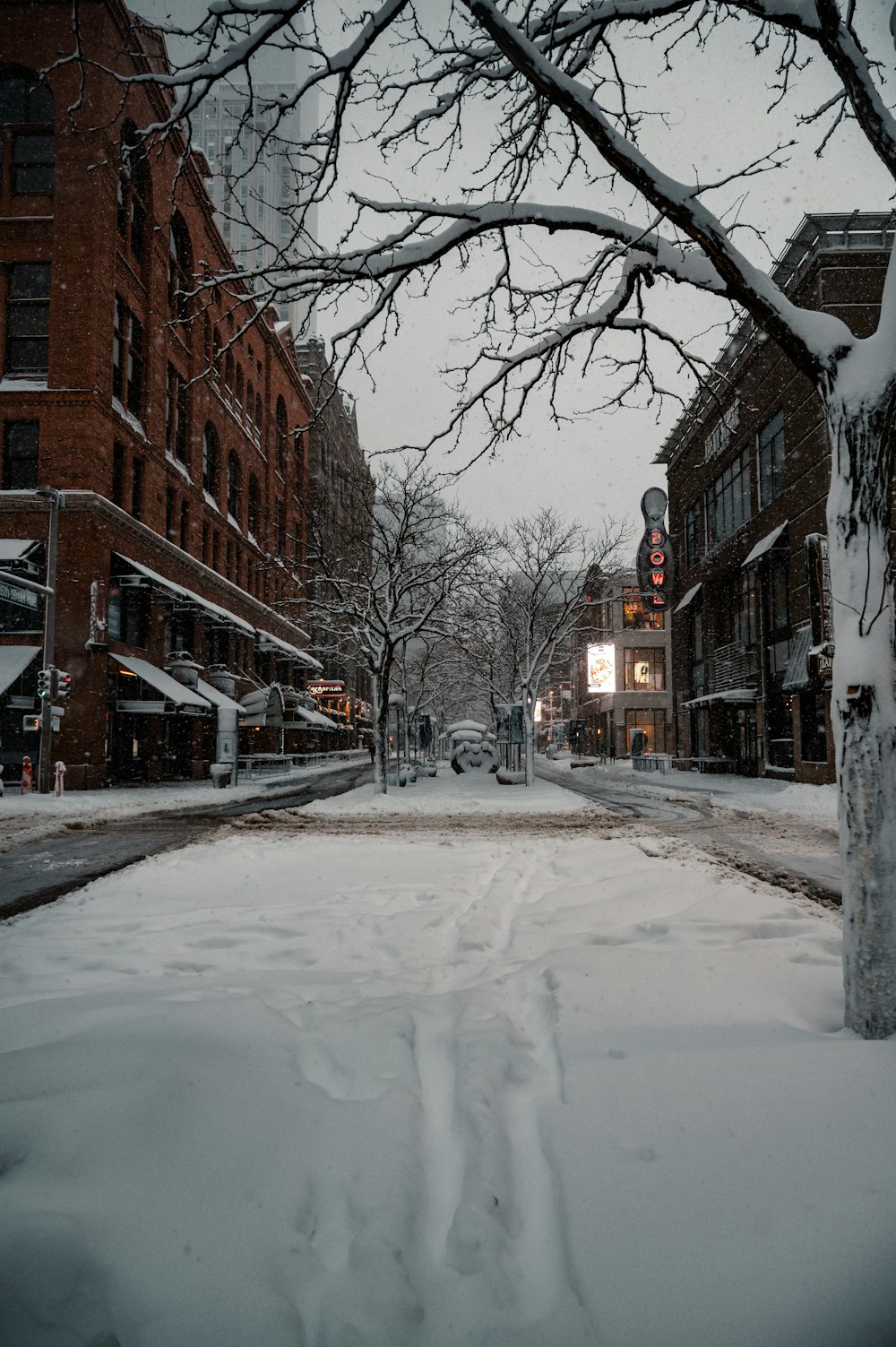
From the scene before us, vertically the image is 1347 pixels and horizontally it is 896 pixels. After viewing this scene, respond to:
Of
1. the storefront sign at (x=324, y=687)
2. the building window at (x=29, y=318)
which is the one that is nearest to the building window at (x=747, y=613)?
the building window at (x=29, y=318)

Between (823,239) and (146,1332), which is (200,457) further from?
(146,1332)

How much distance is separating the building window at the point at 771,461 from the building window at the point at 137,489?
2242 cm

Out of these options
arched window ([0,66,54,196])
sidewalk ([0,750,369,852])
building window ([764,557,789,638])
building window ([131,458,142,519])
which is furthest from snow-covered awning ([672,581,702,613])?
arched window ([0,66,54,196])

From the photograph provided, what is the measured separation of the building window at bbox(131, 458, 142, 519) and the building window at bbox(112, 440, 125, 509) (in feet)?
3.30

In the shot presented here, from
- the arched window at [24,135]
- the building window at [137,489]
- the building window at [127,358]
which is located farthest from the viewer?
the building window at [137,489]

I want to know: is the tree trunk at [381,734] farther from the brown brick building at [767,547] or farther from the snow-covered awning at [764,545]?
the snow-covered awning at [764,545]

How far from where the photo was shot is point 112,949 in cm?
479

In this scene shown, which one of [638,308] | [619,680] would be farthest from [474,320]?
[619,680]

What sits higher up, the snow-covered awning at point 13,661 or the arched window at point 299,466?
the arched window at point 299,466

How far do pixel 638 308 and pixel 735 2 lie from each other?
246 cm

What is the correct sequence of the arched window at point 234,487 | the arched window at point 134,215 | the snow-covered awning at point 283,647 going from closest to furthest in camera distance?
the arched window at point 134,215 < the arched window at point 234,487 < the snow-covered awning at point 283,647

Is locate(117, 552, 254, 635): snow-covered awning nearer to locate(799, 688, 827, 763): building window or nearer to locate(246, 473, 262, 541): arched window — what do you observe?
locate(246, 473, 262, 541): arched window

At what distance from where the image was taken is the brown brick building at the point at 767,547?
22438mm

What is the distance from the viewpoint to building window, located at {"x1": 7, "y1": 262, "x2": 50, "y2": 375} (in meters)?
22.9
